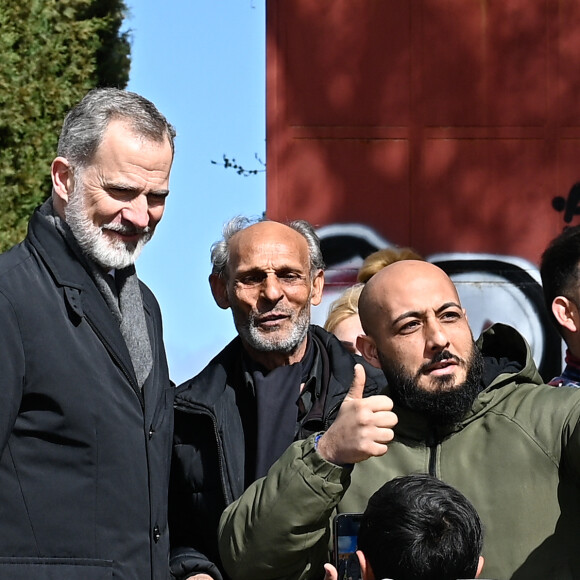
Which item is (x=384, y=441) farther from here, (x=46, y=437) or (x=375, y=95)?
(x=375, y=95)

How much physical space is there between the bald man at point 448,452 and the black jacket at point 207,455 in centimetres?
36

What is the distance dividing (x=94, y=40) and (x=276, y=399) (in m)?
5.66

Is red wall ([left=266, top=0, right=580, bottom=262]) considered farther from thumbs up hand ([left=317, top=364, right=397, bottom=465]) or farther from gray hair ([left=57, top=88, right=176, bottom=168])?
thumbs up hand ([left=317, top=364, right=397, bottom=465])

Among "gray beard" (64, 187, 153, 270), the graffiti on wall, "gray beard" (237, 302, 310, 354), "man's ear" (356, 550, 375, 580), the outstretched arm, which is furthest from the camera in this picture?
the graffiti on wall

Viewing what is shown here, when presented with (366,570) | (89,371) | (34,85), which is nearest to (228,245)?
(89,371)

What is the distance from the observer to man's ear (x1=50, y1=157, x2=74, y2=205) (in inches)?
116

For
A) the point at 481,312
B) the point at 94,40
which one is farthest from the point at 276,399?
the point at 94,40

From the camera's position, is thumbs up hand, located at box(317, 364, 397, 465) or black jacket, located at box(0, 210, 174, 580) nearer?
thumbs up hand, located at box(317, 364, 397, 465)

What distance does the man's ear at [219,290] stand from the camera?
3629mm

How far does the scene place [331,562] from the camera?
8.68 feet

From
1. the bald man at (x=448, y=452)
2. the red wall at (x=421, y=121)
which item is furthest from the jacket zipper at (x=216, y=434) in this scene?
the red wall at (x=421, y=121)

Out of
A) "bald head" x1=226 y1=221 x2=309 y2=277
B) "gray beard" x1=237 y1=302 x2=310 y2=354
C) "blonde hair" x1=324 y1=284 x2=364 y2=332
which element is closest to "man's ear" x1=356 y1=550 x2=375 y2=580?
"gray beard" x1=237 y1=302 x2=310 y2=354

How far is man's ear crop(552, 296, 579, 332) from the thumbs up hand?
0.89 meters

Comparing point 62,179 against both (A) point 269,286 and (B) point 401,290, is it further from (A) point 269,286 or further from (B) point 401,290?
(B) point 401,290
